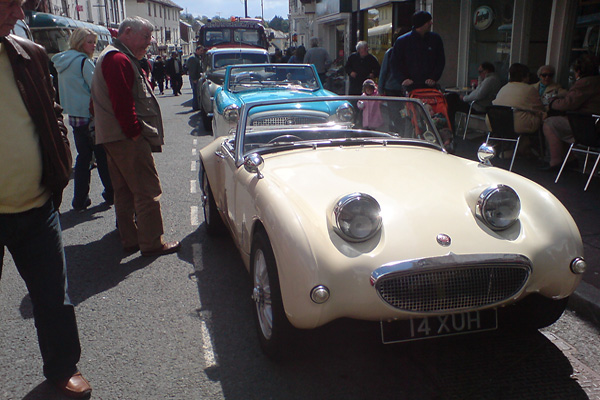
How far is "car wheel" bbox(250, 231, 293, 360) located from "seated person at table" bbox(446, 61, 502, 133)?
7217mm

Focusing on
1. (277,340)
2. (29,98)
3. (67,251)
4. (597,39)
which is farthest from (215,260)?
(597,39)

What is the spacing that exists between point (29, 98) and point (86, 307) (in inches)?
72.0

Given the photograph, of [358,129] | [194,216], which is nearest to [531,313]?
[358,129]

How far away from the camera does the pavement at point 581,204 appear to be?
145 inches

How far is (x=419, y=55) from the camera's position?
25.6 feet

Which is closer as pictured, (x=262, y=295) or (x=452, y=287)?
(x=452, y=287)

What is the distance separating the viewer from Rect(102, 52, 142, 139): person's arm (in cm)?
423

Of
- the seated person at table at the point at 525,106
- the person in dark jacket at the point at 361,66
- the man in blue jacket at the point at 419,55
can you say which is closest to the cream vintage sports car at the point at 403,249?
the seated person at table at the point at 525,106

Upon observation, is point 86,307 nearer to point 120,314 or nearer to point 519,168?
point 120,314

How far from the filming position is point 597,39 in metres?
8.39

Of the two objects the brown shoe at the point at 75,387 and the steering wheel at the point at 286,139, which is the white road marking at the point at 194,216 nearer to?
the steering wheel at the point at 286,139

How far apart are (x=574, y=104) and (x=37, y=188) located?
639cm

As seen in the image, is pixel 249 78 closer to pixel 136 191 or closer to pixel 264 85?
pixel 264 85

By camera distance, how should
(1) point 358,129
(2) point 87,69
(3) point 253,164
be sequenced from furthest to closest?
(2) point 87,69
(1) point 358,129
(3) point 253,164
